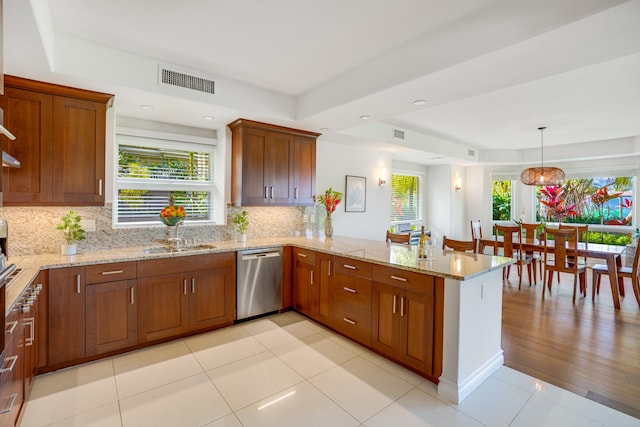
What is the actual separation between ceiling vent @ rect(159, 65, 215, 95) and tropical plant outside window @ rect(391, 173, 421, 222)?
16.1 feet

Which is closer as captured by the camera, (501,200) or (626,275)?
(626,275)

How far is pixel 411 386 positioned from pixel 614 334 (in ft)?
8.43

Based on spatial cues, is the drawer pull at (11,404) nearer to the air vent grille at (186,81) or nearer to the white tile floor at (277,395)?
the white tile floor at (277,395)

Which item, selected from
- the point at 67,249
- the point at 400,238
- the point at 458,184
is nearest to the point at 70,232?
the point at 67,249

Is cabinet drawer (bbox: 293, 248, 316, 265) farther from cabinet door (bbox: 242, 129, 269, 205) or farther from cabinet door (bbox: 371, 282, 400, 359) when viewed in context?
cabinet door (bbox: 371, 282, 400, 359)

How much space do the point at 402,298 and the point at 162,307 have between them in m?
2.28

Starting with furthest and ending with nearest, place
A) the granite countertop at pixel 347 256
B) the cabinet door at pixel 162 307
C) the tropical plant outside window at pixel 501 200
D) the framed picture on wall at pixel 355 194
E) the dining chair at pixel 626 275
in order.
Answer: the tropical plant outside window at pixel 501 200
the framed picture on wall at pixel 355 194
the dining chair at pixel 626 275
the cabinet door at pixel 162 307
the granite countertop at pixel 347 256

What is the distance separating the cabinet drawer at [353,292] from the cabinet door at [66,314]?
229cm

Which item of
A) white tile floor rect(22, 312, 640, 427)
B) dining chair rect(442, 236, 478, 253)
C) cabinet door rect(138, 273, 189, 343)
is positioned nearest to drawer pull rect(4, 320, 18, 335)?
white tile floor rect(22, 312, 640, 427)

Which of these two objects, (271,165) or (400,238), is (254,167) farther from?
(400,238)

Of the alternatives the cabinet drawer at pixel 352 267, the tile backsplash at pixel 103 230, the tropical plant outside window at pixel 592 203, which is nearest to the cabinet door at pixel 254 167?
the tile backsplash at pixel 103 230

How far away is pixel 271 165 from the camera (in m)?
4.05

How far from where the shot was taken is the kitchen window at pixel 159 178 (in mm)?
3617

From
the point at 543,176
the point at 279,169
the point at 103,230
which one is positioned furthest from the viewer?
the point at 543,176
